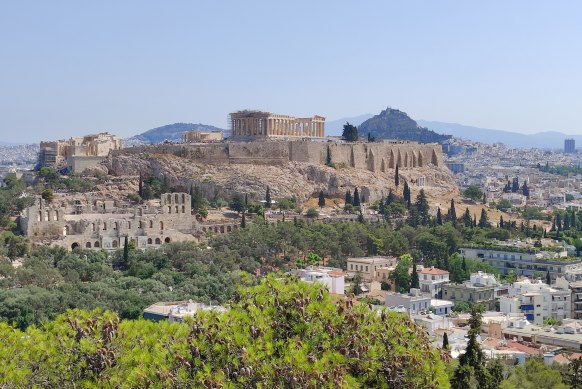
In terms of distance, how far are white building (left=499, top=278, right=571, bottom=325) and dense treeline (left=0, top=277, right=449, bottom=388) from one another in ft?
85.6

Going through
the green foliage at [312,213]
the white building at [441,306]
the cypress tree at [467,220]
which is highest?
the green foliage at [312,213]

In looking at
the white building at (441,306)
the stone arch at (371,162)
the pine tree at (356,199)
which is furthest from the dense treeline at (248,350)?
the stone arch at (371,162)

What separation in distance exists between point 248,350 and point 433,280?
32.0 metres

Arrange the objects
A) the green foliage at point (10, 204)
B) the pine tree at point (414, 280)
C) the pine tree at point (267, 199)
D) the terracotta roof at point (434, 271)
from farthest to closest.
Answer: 1. the pine tree at point (267, 199)
2. the green foliage at point (10, 204)
3. the terracotta roof at point (434, 271)
4. the pine tree at point (414, 280)

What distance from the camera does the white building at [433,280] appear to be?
42656 millimetres

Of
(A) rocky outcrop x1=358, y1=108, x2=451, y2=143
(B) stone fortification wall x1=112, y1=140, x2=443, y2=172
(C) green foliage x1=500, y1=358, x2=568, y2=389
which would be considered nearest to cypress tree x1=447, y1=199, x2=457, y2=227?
(B) stone fortification wall x1=112, y1=140, x2=443, y2=172

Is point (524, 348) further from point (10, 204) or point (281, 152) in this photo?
point (281, 152)

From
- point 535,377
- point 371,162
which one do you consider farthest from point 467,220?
point 535,377

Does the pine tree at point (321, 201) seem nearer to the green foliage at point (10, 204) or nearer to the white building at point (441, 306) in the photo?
the green foliage at point (10, 204)

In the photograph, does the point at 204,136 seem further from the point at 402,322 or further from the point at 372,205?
the point at 402,322

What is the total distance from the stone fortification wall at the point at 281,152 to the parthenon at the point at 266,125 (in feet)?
A: 10.5

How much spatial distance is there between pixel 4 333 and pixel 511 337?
21.7 m

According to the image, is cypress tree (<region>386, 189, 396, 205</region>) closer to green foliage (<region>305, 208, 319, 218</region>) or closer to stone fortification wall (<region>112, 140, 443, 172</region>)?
stone fortification wall (<region>112, 140, 443, 172</region>)

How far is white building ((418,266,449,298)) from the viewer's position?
42656 mm
